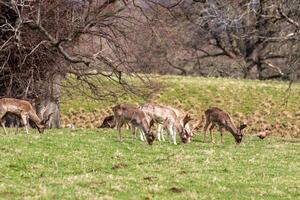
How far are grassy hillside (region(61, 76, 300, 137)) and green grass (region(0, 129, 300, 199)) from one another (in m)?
14.5

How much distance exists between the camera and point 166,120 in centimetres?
2144

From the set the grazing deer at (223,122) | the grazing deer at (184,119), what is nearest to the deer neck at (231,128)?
the grazing deer at (223,122)

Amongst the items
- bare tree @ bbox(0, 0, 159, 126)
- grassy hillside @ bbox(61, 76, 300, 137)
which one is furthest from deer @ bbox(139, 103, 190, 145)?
grassy hillside @ bbox(61, 76, 300, 137)

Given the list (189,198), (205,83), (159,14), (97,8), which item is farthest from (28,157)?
(205,83)

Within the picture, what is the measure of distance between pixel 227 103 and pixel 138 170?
74.4 feet

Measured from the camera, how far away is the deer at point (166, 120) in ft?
68.9

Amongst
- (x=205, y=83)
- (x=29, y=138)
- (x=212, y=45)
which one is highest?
(x=212, y=45)

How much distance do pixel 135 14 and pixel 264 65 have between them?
30106 millimetres

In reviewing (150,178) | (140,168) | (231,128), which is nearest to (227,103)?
(231,128)

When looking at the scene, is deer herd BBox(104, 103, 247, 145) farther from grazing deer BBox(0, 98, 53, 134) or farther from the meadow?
grazing deer BBox(0, 98, 53, 134)

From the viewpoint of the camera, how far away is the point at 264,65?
55.2 m

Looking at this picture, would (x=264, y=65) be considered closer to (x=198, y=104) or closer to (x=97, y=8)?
(x=198, y=104)

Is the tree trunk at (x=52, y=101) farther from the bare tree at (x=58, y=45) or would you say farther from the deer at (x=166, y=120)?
the deer at (x=166, y=120)

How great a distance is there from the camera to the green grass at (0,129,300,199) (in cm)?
1212
